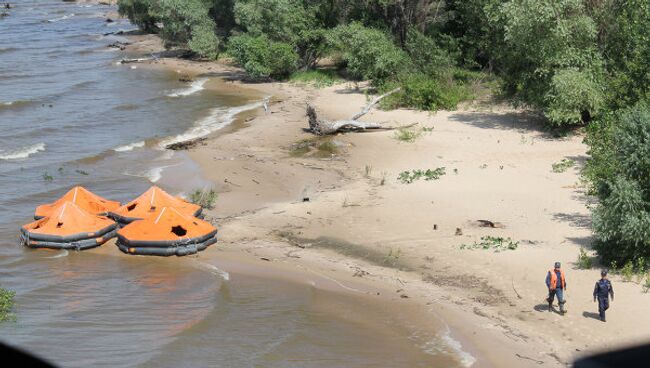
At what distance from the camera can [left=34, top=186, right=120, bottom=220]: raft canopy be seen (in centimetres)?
2253

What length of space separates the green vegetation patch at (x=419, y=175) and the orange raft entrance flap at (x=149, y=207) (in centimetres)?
694

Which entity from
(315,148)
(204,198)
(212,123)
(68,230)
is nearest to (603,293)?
(204,198)

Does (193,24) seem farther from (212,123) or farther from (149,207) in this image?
(149,207)

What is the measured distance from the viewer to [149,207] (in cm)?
2222

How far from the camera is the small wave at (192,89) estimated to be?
44.8m

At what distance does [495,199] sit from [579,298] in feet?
22.5

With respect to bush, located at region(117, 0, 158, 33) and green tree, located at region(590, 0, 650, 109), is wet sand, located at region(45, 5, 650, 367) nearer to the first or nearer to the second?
green tree, located at region(590, 0, 650, 109)

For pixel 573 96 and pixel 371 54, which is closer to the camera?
pixel 573 96

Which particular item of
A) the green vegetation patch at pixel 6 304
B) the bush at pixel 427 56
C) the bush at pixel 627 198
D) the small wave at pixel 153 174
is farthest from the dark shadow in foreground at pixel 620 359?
the bush at pixel 427 56

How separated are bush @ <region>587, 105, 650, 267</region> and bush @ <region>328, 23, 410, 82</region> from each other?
22.7 metres

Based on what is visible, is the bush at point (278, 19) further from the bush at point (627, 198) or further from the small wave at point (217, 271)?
the bush at point (627, 198)

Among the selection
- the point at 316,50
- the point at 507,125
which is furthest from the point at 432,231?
the point at 316,50

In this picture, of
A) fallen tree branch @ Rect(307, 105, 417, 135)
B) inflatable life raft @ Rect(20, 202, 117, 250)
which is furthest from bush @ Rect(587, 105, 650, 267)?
fallen tree branch @ Rect(307, 105, 417, 135)

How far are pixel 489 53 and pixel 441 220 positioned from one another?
21301mm
